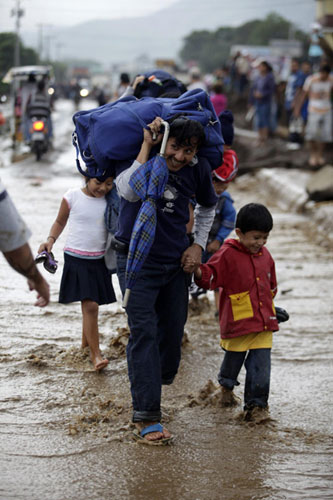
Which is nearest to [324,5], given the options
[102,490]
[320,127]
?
[320,127]

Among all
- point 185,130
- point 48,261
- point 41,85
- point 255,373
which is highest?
point 185,130

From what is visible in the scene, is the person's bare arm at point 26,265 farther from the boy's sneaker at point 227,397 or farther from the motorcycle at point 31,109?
the motorcycle at point 31,109

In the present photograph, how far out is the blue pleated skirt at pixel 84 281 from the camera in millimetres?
4934

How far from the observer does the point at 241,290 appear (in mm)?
4371

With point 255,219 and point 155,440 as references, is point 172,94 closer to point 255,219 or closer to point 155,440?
point 255,219

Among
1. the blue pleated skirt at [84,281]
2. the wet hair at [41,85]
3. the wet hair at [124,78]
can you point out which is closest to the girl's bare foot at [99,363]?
the blue pleated skirt at [84,281]

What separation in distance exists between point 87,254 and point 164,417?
4.02 feet

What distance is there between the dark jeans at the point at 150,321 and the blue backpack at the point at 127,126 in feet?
1.80

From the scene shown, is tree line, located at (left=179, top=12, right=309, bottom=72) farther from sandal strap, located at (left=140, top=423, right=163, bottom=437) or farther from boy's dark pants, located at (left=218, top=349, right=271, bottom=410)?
sandal strap, located at (left=140, top=423, right=163, bottom=437)

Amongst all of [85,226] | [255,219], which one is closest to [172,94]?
[85,226]

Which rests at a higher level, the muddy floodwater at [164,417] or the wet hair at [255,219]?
the wet hair at [255,219]

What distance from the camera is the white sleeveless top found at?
495 cm

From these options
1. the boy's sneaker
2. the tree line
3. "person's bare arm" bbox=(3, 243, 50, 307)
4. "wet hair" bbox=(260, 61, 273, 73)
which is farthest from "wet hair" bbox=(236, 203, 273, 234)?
the tree line

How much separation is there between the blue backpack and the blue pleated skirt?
111cm
